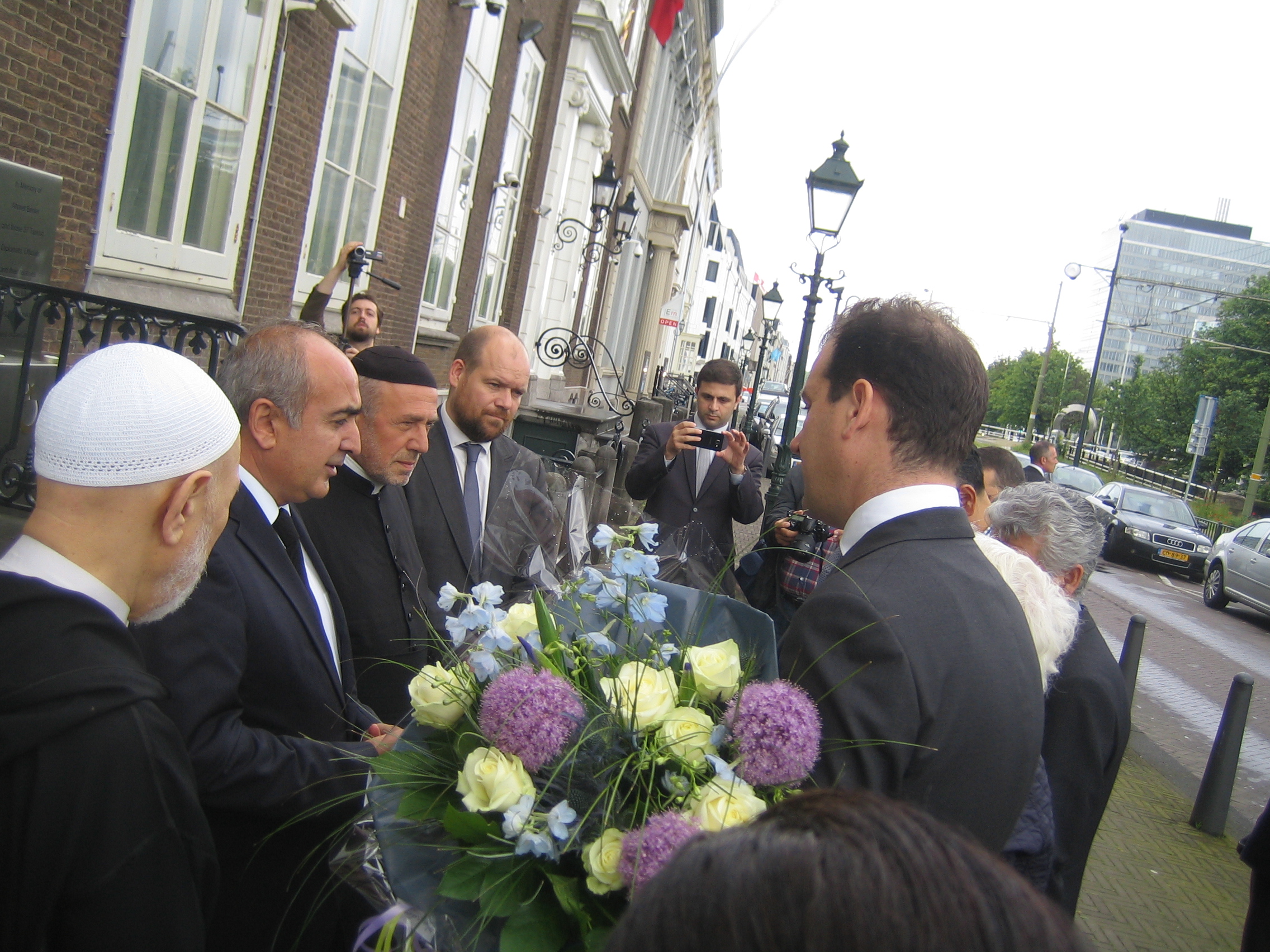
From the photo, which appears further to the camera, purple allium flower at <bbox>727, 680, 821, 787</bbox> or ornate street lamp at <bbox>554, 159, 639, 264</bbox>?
ornate street lamp at <bbox>554, 159, 639, 264</bbox>

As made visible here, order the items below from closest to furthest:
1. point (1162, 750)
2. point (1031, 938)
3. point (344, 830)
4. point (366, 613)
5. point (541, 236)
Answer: point (1031, 938), point (344, 830), point (366, 613), point (1162, 750), point (541, 236)

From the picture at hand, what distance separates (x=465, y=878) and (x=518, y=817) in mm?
153

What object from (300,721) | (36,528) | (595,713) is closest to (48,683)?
(36,528)

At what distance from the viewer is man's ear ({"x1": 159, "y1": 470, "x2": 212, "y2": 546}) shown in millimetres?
1539

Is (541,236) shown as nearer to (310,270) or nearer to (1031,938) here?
(310,270)

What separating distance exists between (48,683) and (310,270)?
7.87 metres

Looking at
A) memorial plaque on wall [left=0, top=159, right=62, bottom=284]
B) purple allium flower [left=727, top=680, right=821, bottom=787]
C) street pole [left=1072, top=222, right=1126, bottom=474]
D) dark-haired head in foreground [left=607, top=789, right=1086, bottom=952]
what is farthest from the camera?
street pole [left=1072, top=222, right=1126, bottom=474]

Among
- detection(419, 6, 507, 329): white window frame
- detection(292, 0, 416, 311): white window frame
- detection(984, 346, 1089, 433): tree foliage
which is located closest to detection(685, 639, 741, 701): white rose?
detection(292, 0, 416, 311): white window frame

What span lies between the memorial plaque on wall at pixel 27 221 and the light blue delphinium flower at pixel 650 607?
15.1ft

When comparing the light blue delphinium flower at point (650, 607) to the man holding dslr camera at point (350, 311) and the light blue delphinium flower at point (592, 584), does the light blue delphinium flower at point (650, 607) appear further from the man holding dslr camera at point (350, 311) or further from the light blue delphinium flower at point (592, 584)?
the man holding dslr camera at point (350, 311)

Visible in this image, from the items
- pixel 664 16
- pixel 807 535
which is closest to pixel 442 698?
pixel 807 535

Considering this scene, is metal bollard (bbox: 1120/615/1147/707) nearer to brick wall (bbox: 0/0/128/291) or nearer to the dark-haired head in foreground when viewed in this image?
the dark-haired head in foreground

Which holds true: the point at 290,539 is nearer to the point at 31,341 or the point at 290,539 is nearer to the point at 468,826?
the point at 468,826

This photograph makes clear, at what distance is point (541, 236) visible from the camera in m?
16.1
